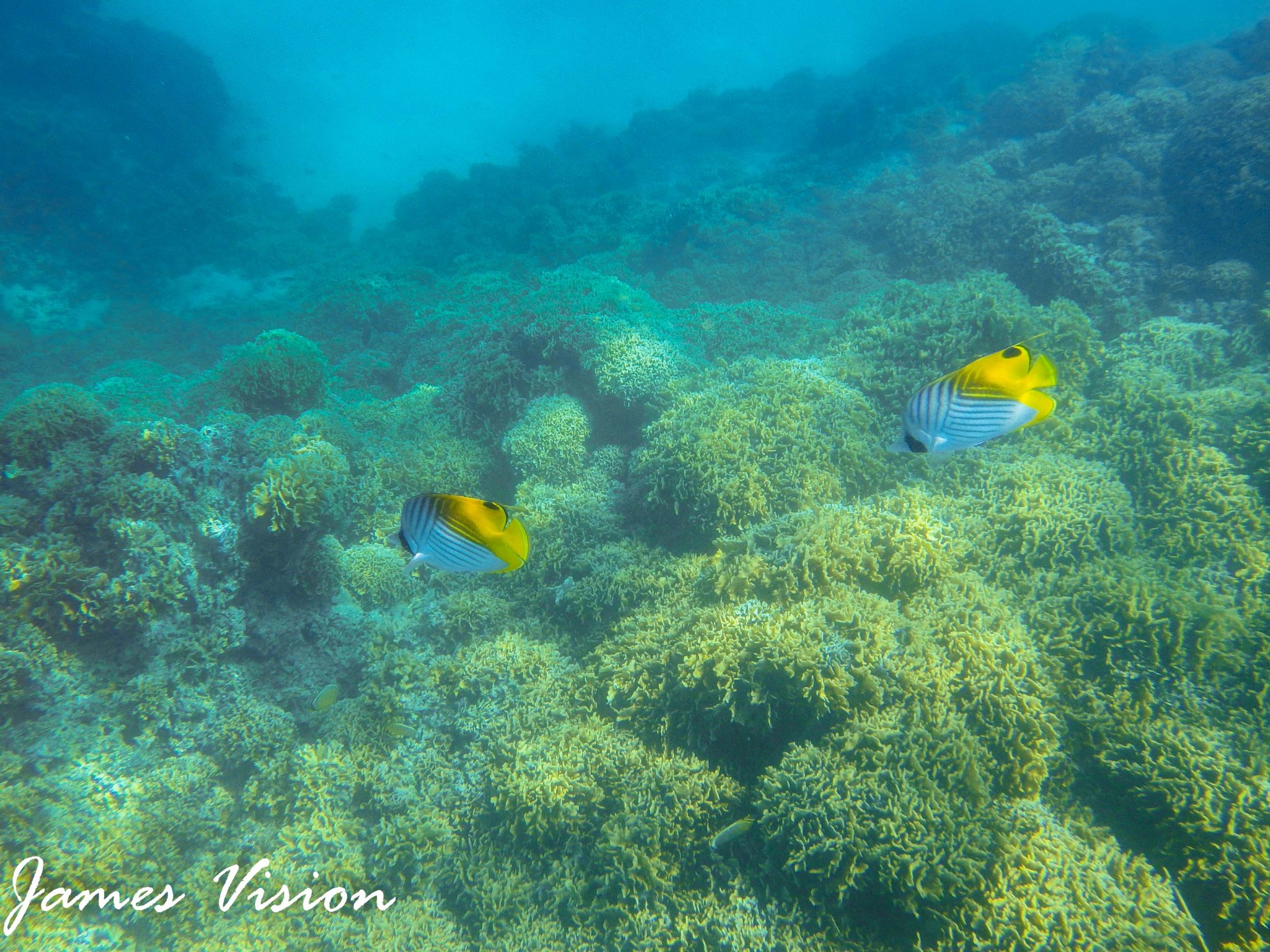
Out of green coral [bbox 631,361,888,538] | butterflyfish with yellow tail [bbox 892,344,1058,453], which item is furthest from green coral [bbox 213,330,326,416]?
butterflyfish with yellow tail [bbox 892,344,1058,453]

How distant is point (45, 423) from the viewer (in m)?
4.38

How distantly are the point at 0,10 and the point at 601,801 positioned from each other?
1710 inches

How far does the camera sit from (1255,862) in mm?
2557

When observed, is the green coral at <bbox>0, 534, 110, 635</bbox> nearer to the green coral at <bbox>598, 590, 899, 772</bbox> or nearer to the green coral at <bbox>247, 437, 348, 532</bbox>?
the green coral at <bbox>247, 437, 348, 532</bbox>

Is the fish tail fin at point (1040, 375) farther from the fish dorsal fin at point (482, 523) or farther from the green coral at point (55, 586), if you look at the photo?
the green coral at point (55, 586)

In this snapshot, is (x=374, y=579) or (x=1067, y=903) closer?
(x=1067, y=903)

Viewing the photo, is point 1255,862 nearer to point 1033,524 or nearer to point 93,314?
point 1033,524

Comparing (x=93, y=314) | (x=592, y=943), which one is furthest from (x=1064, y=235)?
(x=93, y=314)

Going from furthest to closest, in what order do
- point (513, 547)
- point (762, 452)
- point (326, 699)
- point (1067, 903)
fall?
1. point (762, 452)
2. point (326, 699)
3. point (1067, 903)
4. point (513, 547)

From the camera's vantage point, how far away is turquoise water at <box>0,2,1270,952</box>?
288 cm

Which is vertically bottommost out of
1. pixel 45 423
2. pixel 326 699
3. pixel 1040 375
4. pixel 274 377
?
pixel 326 699

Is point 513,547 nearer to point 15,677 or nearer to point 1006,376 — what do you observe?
point 1006,376
